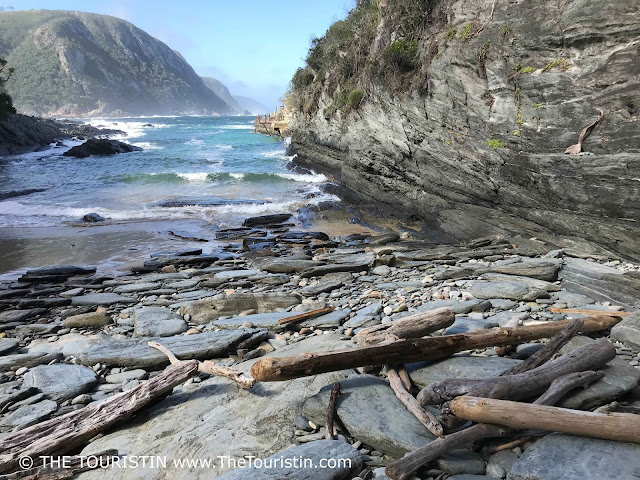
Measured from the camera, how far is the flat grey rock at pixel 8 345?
5391mm

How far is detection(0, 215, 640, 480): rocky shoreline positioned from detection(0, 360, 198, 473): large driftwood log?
10 cm

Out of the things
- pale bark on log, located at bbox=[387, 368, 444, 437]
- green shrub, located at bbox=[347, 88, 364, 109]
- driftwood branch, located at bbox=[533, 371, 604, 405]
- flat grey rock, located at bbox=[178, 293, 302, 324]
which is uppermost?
green shrub, located at bbox=[347, 88, 364, 109]

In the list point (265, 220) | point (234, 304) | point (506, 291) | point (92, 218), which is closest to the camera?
point (506, 291)

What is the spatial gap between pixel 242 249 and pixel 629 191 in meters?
9.16

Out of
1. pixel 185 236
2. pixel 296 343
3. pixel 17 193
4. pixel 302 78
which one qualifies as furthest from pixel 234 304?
pixel 302 78

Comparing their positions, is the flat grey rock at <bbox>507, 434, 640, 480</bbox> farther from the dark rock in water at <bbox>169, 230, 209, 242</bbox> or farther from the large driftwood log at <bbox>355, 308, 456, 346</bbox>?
the dark rock in water at <bbox>169, 230, 209, 242</bbox>

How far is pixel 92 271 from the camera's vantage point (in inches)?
373

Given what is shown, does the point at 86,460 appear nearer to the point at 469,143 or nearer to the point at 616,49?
the point at 616,49

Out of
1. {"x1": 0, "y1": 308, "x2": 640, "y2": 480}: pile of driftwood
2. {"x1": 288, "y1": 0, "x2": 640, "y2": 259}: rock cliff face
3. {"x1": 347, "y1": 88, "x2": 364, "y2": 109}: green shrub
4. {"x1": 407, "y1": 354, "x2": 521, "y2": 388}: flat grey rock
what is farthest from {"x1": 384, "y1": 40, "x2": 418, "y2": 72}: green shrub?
{"x1": 407, "y1": 354, "x2": 521, "y2": 388}: flat grey rock

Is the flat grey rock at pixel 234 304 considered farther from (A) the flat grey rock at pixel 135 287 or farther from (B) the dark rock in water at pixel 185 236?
(B) the dark rock in water at pixel 185 236

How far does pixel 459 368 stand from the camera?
3557mm

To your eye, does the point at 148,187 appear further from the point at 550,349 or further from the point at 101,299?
the point at 550,349

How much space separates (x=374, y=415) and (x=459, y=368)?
37.6 inches

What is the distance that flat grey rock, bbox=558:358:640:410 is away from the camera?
293cm
